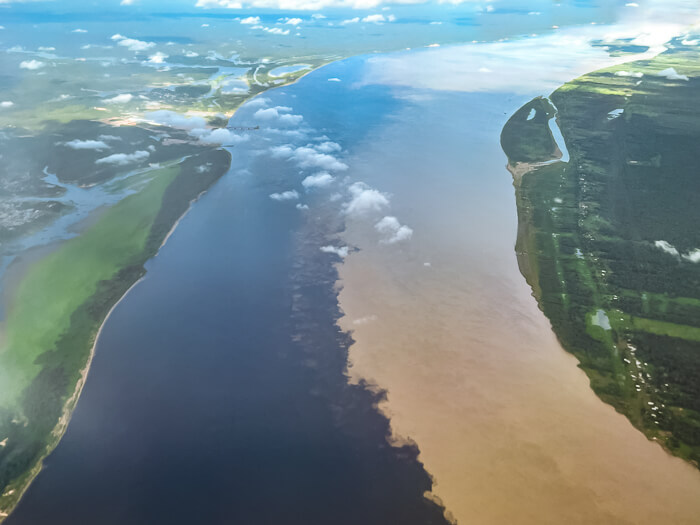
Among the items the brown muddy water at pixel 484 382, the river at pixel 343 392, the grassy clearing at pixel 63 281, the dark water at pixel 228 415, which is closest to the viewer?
the dark water at pixel 228 415

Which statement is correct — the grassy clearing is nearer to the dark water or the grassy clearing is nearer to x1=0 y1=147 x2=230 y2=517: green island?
x1=0 y1=147 x2=230 y2=517: green island

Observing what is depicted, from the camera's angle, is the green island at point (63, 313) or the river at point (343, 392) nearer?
the river at point (343, 392)

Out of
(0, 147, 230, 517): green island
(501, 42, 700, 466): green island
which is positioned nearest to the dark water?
(0, 147, 230, 517): green island

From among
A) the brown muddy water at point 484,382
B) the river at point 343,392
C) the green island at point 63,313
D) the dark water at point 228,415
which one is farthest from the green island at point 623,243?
the green island at point 63,313

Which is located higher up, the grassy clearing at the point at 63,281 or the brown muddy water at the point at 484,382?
the grassy clearing at the point at 63,281

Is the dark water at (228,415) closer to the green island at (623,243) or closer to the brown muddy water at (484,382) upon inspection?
the brown muddy water at (484,382)

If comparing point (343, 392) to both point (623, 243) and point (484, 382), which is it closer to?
point (484, 382)
